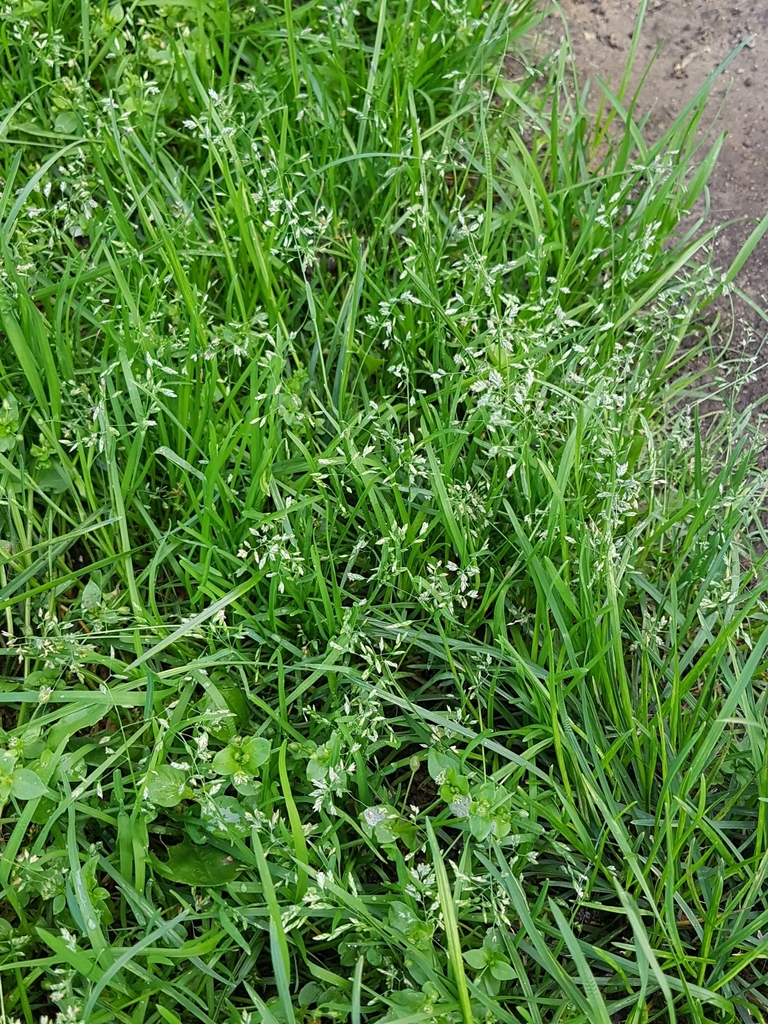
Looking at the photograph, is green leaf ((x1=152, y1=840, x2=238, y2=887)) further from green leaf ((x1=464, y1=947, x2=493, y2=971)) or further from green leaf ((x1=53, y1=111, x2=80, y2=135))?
green leaf ((x1=53, y1=111, x2=80, y2=135))

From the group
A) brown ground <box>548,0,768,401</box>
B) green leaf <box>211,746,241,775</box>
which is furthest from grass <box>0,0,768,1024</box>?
brown ground <box>548,0,768,401</box>

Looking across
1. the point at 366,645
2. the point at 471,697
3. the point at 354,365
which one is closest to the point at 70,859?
the point at 366,645

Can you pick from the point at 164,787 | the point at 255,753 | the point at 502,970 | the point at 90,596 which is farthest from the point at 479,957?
the point at 90,596

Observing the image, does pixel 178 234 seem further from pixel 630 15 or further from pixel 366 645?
pixel 630 15

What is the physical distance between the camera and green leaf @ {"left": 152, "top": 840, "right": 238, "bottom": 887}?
5.38ft

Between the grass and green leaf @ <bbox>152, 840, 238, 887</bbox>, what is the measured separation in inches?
0.4

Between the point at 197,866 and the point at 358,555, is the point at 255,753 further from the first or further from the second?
the point at 358,555

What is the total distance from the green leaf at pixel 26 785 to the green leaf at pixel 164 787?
20cm

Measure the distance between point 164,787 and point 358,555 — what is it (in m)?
0.70

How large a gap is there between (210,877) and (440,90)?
2313 mm

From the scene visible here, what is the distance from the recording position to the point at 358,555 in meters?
1.99

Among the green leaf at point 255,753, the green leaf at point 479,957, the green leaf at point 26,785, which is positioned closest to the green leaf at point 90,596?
the green leaf at point 26,785

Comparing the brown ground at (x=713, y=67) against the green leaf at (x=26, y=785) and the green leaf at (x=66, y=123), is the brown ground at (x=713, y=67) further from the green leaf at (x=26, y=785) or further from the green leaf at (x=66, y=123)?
the green leaf at (x=26, y=785)

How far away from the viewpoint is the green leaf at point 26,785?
154 centimetres
